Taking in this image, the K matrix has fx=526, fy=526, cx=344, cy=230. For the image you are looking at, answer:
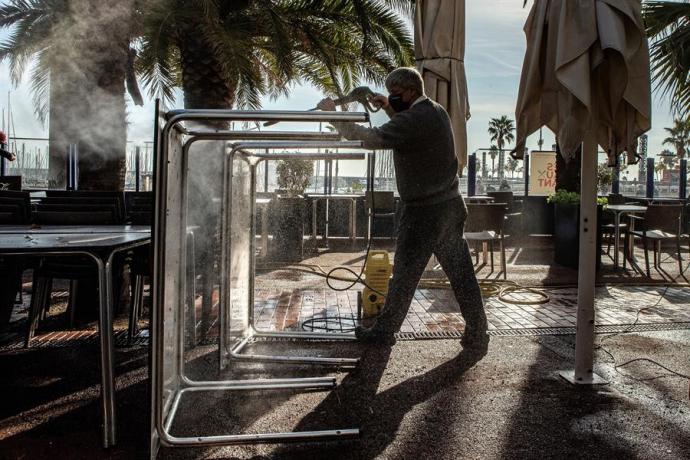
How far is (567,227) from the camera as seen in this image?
322 inches

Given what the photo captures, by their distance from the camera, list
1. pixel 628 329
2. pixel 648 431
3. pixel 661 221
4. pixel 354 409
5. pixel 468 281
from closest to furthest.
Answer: pixel 648 431 → pixel 354 409 → pixel 468 281 → pixel 628 329 → pixel 661 221

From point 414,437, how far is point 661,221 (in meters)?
6.04

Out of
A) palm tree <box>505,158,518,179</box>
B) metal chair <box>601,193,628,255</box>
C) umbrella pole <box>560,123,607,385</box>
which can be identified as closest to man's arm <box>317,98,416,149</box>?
umbrella pole <box>560,123,607,385</box>

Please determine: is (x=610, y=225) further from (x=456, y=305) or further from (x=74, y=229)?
(x=74, y=229)

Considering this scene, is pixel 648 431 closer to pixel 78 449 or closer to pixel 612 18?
pixel 612 18

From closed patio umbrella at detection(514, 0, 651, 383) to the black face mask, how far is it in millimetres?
806

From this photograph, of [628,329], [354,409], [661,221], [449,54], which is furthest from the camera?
[661,221]

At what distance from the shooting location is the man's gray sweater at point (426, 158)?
349 cm

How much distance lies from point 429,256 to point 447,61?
252 cm

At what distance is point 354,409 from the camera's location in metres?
2.87

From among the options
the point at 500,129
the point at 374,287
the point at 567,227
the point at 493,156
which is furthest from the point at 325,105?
the point at 500,129

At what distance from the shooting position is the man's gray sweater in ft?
11.4

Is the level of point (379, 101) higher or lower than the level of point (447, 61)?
lower

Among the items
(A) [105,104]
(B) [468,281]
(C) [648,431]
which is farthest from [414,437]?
(A) [105,104]
